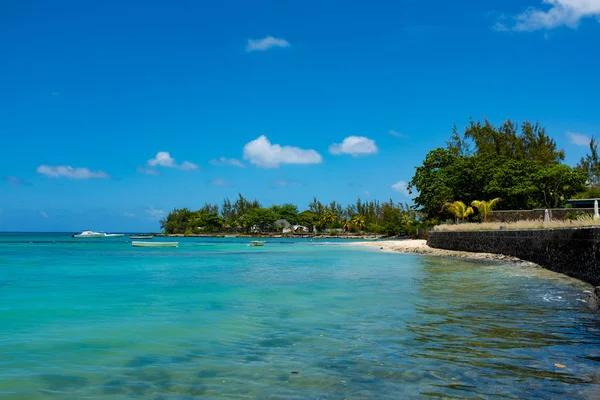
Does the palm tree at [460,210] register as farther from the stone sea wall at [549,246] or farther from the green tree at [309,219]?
the green tree at [309,219]

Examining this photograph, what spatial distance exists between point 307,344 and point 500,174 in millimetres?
40632

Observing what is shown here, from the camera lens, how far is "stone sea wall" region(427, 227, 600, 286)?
14.5 meters

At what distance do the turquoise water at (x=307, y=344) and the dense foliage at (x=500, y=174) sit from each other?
31312mm

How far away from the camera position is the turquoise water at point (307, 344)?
5.30 m

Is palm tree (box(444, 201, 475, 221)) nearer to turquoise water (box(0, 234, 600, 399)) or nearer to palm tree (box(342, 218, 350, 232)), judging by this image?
turquoise water (box(0, 234, 600, 399))

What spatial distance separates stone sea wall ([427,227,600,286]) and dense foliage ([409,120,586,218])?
11.6m

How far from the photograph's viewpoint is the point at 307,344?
7383 mm

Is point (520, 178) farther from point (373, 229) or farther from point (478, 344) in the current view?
point (373, 229)

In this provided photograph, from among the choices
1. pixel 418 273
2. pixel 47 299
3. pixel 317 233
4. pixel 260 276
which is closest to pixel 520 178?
pixel 418 273

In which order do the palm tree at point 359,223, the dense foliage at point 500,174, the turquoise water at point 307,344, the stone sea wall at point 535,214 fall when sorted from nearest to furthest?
1. the turquoise water at point 307,344
2. the stone sea wall at point 535,214
3. the dense foliage at point 500,174
4. the palm tree at point 359,223

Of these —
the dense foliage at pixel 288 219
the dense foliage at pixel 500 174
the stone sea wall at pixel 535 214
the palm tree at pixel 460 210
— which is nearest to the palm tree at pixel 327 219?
the dense foliage at pixel 288 219

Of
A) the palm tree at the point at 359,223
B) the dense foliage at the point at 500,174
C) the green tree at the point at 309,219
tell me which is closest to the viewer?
the dense foliage at the point at 500,174

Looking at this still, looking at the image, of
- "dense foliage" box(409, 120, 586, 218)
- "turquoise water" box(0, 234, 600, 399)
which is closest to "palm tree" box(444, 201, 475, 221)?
"dense foliage" box(409, 120, 586, 218)

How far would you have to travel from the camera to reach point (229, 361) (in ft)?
21.3
